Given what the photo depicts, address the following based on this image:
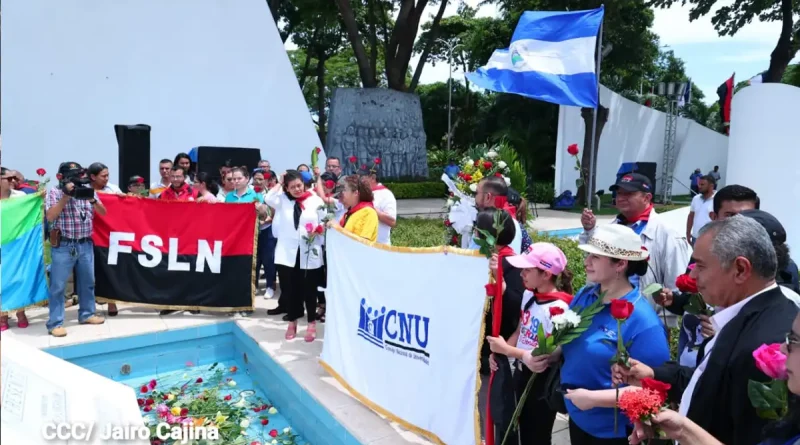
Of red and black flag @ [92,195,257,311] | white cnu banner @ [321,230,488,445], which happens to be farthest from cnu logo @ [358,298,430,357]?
red and black flag @ [92,195,257,311]

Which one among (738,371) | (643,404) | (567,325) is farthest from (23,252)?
(738,371)

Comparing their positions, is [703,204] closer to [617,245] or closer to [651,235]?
[651,235]

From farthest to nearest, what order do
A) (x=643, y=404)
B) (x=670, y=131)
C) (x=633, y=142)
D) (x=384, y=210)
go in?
(x=633, y=142)
(x=670, y=131)
(x=384, y=210)
(x=643, y=404)

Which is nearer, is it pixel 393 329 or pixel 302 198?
pixel 393 329

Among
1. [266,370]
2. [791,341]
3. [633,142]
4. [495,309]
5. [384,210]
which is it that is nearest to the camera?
[791,341]

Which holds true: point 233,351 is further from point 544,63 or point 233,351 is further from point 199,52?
point 199,52

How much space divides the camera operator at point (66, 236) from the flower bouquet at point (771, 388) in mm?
4930

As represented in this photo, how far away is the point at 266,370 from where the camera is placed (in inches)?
182

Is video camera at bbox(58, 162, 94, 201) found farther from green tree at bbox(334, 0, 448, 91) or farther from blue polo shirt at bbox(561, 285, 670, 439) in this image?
green tree at bbox(334, 0, 448, 91)

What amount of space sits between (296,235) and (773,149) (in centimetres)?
596

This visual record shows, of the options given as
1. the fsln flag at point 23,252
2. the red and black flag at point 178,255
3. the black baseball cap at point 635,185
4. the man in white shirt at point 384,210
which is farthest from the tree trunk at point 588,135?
the fsln flag at point 23,252

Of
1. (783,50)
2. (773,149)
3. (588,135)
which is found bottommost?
(773,149)

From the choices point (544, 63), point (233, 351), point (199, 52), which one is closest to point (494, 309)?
point (233, 351)

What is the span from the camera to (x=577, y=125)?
19.4m
